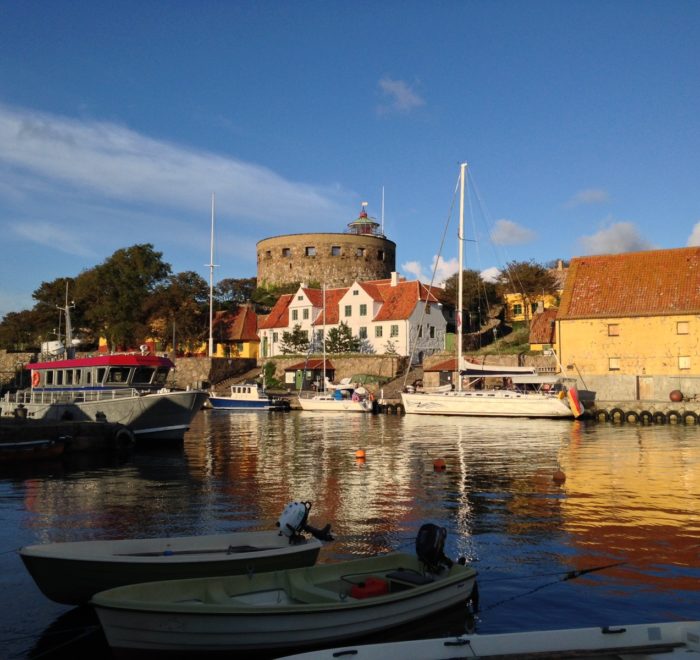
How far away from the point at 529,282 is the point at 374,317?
16.4 m

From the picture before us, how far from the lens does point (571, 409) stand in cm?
4788

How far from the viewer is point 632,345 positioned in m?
52.8

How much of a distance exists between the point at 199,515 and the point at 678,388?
4083cm

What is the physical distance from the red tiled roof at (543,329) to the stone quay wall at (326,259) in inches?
1482

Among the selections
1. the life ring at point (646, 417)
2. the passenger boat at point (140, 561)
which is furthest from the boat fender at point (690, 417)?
the passenger boat at point (140, 561)

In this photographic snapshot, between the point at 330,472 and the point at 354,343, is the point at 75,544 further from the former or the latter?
the point at 354,343

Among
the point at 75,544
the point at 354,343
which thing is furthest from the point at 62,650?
the point at 354,343

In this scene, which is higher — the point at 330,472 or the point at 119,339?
the point at 119,339

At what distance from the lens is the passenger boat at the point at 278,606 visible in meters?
8.38

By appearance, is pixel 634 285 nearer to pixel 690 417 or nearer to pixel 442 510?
pixel 690 417

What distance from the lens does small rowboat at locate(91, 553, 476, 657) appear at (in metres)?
8.38

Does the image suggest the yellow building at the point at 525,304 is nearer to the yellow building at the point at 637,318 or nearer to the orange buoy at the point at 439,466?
the yellow building at the point at 637,318

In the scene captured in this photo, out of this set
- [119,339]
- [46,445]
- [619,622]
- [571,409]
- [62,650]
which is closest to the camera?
[62,650]

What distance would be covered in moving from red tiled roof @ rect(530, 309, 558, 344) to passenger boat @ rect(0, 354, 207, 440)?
36.5 metres
